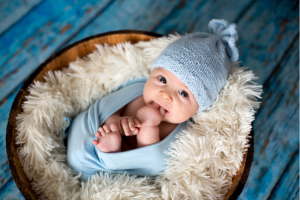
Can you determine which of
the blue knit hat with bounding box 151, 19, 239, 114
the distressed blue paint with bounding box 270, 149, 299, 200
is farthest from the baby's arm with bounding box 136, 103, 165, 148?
the distressed blue paint with bounding box 270, 149, 299, 200

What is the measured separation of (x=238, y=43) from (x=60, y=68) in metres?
1.02

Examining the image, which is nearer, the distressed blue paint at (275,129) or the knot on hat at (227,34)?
the knot on hat at (227,34)

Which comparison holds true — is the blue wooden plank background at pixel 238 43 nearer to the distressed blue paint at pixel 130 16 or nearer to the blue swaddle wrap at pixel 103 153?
the distressed blue paint at pixel 130 16

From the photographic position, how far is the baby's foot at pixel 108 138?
83 centimetres

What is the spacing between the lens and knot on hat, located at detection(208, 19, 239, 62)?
0.88 metres

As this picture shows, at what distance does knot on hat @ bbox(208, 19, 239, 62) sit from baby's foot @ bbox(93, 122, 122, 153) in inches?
21.5

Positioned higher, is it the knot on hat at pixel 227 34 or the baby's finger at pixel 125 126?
the knot on hat at pixel 227 34

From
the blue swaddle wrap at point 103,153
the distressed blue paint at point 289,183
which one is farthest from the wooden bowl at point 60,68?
the distressed blue paint at point 289,183

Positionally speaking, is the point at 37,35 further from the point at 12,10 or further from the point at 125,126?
the point at 125,126

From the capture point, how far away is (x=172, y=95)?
83 cm

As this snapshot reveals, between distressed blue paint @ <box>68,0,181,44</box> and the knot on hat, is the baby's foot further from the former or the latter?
distressed blue paint @ <box>68,0,181,44</box>

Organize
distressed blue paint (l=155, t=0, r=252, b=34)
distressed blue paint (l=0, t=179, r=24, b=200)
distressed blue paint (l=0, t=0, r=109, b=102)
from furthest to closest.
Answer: distressed blue paint (l=155, t=0, r=252, b=34) → distressed blue paint (l=0, t=0, r=109, b=102) → distressed blue paint (l=0, t=179, r=24, b=200)

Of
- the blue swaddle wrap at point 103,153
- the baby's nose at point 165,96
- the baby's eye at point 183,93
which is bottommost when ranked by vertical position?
the blue swaddle wrap at point 103,153

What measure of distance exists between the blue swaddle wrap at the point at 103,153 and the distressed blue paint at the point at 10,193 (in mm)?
253
